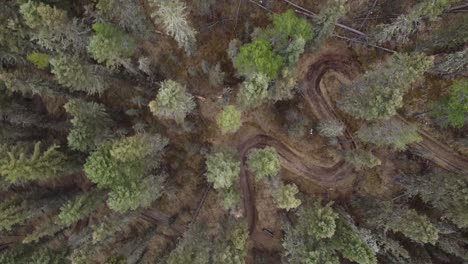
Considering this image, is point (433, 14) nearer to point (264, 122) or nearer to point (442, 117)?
point (442, 117)

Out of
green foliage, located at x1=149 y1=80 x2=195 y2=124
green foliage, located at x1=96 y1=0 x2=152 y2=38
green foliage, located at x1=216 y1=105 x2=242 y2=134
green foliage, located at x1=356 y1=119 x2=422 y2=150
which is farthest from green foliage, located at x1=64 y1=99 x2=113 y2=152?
green foliage, located at x1=356 y1=119 x2=422 y2=150

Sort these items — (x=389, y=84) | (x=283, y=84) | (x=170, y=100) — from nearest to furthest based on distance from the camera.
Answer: (x=170, y=100) < (x=389, y=84) < (x=283, y=84)

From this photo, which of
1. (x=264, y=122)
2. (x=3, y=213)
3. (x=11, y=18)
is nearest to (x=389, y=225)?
(x=264, y=122)

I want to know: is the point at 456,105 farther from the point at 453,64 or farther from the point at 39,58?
the point at 39,58

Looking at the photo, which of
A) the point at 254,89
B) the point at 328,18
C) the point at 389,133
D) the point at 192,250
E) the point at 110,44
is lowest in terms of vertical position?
the point at 192,250

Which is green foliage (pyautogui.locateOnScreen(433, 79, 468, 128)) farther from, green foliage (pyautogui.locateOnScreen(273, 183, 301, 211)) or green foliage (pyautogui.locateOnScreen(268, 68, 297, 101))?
green foliage (pyautogui.locateOnScreen(273, 183, 301, 211))

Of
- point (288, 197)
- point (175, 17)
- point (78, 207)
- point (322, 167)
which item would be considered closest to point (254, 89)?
point (175, 17)
